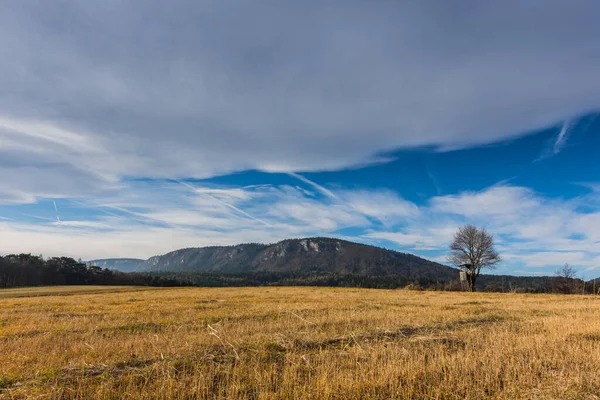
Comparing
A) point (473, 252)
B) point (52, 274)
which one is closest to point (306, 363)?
point (473, 252)

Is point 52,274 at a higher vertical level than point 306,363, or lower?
lower

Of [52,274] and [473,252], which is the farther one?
[52,274]

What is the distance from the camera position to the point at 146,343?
11.8 m

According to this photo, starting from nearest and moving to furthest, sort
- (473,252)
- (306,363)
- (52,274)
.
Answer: (306,363) < (473,252) < (52,274)

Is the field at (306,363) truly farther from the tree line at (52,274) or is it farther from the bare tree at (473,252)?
the tree line at (52,274)

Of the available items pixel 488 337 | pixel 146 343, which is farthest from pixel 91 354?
pixel 488 337

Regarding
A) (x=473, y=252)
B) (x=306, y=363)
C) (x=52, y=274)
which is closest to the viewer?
(x=306, y=363)

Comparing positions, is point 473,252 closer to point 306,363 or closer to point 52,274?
point 306,363

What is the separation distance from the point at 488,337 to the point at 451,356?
384 centimetres

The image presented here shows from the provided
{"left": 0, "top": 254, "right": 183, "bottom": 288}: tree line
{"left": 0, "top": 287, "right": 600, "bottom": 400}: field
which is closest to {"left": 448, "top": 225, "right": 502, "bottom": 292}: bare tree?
{"left": 0, "top": 287, "right": 600, "bottom": 400}: field

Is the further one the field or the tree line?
the tree line

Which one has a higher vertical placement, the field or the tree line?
the field

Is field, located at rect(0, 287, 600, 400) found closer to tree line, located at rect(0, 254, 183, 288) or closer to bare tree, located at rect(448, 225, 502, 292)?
bare tree, located at rect(448, 225, 502, 292)

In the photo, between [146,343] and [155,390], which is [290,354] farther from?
[146,343]
